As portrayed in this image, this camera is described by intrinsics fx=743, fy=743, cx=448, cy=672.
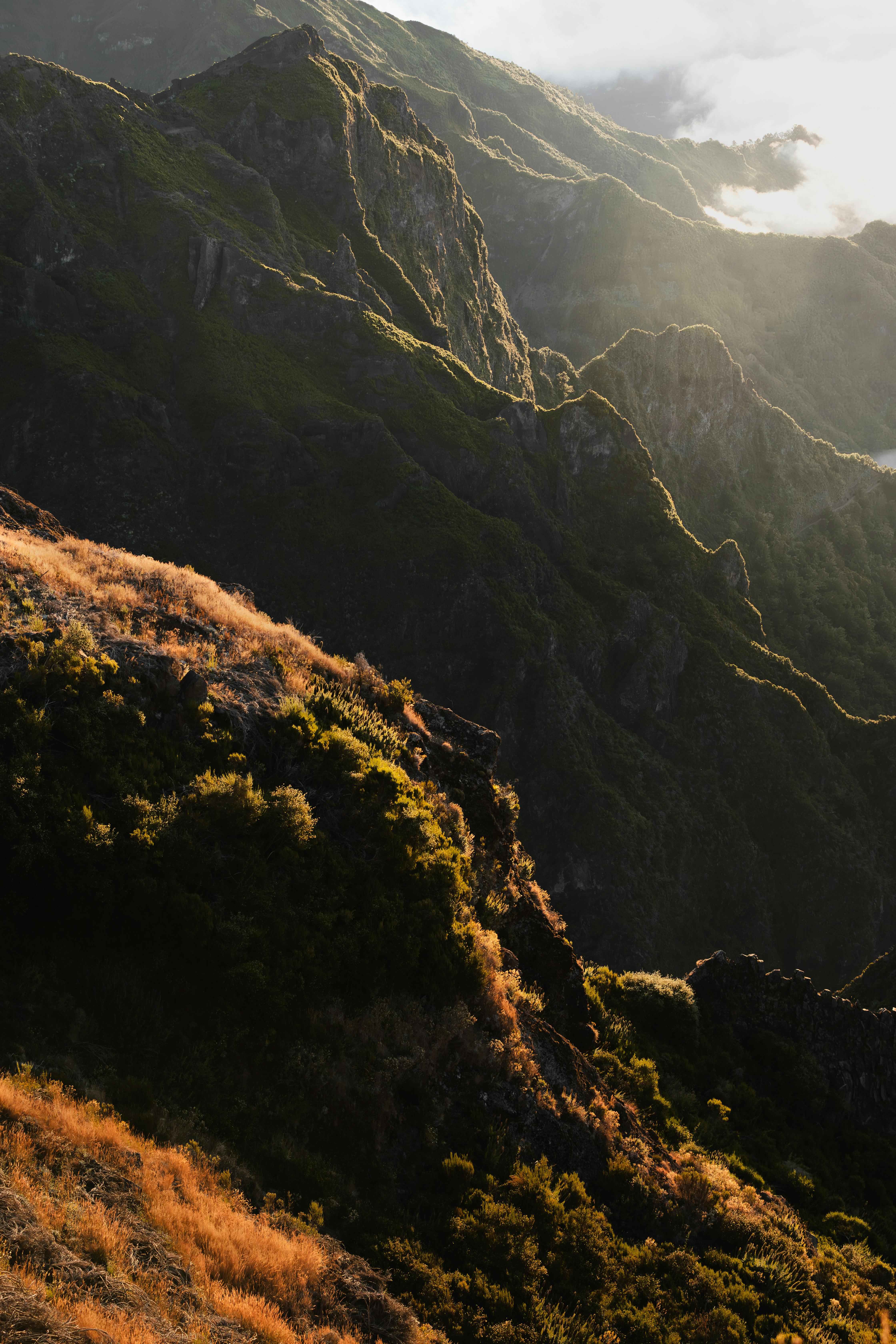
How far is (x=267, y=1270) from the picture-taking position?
9.55 m

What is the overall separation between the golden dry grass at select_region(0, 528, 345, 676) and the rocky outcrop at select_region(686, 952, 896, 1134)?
19.0m

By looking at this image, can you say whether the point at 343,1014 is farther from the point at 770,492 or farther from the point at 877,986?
the point at 770,492

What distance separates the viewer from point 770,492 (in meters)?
160

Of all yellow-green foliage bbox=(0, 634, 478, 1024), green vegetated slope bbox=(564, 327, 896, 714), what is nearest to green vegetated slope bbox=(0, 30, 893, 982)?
green vegetated slope bbox=(564, 327, 896, 714)

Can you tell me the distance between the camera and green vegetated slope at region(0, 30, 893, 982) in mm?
67625

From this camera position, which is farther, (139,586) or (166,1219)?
(139,586)

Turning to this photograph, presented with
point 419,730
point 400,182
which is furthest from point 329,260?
point 419,730

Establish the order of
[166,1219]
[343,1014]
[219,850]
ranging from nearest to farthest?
[166,1219] < [343,1014] < [219,850]

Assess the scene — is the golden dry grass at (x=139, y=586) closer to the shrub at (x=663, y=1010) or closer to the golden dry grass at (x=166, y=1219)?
the golden dry grass at (x=166, y=1219)

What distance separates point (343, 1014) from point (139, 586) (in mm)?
13306

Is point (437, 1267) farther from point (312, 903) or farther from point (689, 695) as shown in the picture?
point (689, 695)

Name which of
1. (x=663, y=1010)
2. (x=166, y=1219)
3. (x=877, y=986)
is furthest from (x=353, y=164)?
(x=166, y=1219)

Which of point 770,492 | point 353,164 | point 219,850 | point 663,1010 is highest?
point 770,492

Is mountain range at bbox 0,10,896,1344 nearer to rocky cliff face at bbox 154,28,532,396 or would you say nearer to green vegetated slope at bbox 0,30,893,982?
green vegetated slope at bbox 0,30,893,982
